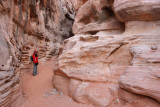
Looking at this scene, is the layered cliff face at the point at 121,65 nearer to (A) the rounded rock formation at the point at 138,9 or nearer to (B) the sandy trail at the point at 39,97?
(A) the rounded rock formation at the point at 138,9

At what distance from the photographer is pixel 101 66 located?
4348 millimetres

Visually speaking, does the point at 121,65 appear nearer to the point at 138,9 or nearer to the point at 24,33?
the point at 138,9

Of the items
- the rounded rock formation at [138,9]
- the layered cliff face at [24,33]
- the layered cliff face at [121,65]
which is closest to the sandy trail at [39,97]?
the layered cliff face at [121,65]

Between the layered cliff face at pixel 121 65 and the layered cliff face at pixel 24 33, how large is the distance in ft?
6.66

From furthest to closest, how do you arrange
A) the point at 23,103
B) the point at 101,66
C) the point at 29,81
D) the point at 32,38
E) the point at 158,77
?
the point at 32,38, the point at 29,81, the point at 101,66, the point at 23,103, the point at 158,77

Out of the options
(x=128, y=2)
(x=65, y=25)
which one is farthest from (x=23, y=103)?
(x=65, y=25)

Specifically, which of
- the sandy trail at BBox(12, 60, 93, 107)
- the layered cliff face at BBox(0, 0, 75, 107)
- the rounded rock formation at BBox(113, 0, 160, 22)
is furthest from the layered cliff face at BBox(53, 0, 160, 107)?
the layered cliff face at BBox(0, 0, 75, 107)

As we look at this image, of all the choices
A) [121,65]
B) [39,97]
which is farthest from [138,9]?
[39,97]

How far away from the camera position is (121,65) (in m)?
4.16

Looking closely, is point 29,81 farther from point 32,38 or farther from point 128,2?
point 128,2

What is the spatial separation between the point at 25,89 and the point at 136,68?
197 inches

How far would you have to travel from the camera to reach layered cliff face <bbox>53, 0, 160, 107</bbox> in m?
2.93

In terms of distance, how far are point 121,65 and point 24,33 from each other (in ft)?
23.3

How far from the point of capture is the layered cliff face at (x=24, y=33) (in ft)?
12.4
